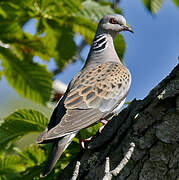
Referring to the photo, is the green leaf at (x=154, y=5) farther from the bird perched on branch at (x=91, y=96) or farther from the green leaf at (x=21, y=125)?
the green leaf at (x=21, y=125)

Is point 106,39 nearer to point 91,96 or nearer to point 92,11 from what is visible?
point 92,11

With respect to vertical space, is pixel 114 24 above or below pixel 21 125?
above

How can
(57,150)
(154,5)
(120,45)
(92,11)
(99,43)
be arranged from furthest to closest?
(154,5) < (99,43) < (120,45) < (92,11) < (57,150)

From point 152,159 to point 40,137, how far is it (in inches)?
38.5

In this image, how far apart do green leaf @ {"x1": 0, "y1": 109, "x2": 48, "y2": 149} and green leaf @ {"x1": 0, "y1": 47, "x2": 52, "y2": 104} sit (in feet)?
2.22

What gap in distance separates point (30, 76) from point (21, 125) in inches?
33.7

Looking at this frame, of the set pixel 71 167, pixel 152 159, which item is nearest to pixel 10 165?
pixel 71 167

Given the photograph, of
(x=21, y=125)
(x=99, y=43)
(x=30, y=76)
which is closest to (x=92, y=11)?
(x=99, y=43)

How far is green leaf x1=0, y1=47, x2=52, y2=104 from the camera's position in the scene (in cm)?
441

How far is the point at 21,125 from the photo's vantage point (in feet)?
12.2

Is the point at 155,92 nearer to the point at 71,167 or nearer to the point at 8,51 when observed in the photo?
the point at 71,167

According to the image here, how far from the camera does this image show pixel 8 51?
4.32 meters

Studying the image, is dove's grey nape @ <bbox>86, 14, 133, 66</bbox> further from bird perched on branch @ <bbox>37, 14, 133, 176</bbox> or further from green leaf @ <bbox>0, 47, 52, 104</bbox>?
green leaf @ <bbox>0, 47, 52, 104</bbox>

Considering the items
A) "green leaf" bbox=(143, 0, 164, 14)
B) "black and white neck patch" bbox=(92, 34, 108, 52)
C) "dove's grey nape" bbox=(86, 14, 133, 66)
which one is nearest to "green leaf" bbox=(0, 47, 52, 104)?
"dove's grey nape" bbox=(86, 14, 133, 66)
